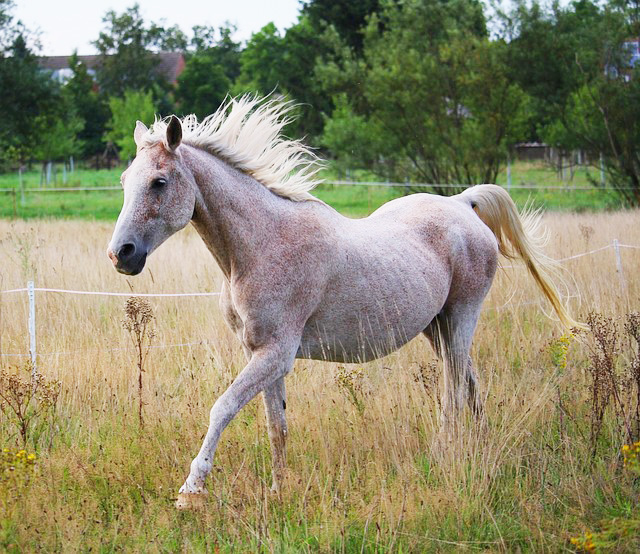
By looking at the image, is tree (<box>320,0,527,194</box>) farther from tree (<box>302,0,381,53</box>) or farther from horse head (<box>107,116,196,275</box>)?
horse head (<box>107,116,196,275</box>)

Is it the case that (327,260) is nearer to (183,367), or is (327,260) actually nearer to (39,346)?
(183,367)

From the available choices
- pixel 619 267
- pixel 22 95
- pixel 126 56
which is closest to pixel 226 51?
pixel 126 56

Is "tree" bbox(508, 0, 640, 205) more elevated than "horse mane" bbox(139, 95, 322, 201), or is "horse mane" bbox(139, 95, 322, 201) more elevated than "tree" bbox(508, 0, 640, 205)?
"tree" bbox(508, 0, 640, 205)

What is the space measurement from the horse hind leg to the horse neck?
173 cm

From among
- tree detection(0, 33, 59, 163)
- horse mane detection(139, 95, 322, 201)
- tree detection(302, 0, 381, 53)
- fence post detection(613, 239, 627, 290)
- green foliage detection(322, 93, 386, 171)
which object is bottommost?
fence post detection(613, 239, 627, 290)

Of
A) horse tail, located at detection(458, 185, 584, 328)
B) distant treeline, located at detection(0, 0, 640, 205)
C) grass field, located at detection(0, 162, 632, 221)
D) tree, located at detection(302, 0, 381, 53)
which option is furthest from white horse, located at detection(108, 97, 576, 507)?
tree, located at detection(302, 0, 381, 53)

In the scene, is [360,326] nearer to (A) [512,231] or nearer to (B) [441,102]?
(A) [512,231]

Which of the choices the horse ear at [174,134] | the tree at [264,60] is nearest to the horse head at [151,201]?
the horse ear at [174,134]

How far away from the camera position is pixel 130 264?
3.70m

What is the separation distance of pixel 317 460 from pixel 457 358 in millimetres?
1321

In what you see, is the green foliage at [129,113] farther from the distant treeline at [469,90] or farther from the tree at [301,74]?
the distant treeline at [469,90]

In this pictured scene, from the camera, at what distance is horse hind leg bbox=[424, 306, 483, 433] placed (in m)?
5.26

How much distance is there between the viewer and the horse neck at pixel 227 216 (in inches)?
162

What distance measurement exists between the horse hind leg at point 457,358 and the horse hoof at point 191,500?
6.45 feet
